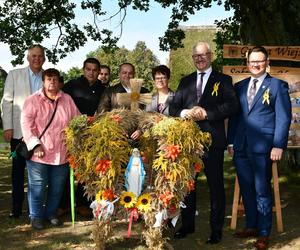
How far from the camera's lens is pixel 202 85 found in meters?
5.03

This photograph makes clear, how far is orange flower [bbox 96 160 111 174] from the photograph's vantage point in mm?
4289

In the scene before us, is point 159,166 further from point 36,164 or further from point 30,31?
point 30,31

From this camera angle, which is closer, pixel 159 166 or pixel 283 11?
pixel 159 166

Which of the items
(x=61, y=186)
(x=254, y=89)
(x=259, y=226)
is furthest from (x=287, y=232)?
(x=61, y=186)

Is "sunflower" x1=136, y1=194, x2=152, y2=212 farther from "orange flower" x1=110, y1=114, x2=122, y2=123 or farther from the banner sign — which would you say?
the banner sign

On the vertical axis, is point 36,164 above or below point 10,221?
above

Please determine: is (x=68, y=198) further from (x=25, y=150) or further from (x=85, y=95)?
(x=85, y=95)

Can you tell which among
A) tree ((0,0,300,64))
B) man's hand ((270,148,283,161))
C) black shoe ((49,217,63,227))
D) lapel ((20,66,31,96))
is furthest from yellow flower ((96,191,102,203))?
tree ((0,0,300,64))

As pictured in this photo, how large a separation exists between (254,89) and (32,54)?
277cm

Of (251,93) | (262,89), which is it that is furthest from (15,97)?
(262,89)

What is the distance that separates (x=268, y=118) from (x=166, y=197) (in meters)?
1.42

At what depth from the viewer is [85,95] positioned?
6.02m

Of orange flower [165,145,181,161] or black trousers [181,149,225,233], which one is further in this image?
black trousers [181,149,225,233]

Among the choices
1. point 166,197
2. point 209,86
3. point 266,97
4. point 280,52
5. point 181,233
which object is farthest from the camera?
point 280,52
